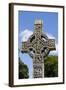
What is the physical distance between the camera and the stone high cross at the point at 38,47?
1.92m

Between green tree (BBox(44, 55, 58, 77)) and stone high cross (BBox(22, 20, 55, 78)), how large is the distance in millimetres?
32

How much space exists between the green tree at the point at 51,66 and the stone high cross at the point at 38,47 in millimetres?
32

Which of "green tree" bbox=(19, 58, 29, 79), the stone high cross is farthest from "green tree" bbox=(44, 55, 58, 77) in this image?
"green tree" bbox=(19, 58, 29, 79)

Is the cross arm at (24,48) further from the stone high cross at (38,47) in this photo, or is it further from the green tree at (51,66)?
the green tree at (51,66)

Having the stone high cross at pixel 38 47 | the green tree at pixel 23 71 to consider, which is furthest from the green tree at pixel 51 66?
the green tree at pixel 23 71

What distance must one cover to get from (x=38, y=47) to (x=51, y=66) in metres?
0.18

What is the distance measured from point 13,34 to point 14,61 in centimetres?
19

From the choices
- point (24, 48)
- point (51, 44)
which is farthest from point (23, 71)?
point (51, 44)

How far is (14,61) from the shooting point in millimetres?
1871

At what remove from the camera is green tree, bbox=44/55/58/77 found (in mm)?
1967

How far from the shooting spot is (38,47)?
1.94 m

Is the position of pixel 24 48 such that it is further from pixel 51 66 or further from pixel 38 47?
pixel 51 66
